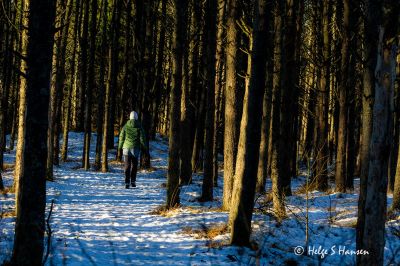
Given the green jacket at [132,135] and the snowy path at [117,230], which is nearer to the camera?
the snowy path at [117,230]

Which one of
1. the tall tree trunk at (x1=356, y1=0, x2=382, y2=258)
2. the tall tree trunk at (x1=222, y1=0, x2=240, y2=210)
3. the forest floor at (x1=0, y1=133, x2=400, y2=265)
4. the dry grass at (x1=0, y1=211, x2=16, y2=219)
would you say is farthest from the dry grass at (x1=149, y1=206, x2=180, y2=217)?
the tall tree trunk at (x1=356, y1=0, x2=382, y2=258)

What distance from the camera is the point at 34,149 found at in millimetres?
4504

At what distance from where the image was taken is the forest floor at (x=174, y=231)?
18.3 feet

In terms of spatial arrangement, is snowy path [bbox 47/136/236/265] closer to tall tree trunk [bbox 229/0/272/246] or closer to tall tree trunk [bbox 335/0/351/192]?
tall tree trunk [bbox 229/0/272/246]

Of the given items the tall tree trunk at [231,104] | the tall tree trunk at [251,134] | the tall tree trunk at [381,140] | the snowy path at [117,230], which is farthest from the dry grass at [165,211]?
the tall tree trunk at [381,140]

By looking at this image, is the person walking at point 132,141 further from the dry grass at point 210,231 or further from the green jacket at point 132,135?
the dry grass at point 210,231

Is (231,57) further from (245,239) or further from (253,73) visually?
(245,239)

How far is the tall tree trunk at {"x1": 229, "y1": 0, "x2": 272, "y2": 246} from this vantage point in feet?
19.9

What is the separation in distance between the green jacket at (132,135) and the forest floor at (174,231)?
1393mm

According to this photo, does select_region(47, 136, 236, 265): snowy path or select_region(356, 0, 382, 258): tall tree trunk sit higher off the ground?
select_region(356, 0, 382, 258): tall tree trunk

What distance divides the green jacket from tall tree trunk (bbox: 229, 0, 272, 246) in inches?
272
